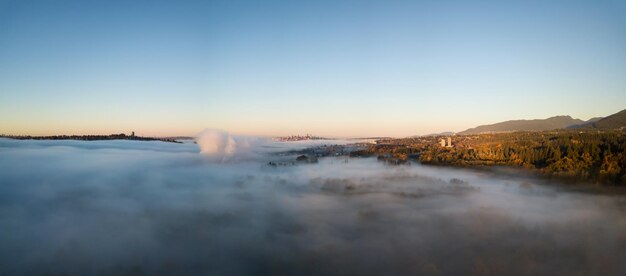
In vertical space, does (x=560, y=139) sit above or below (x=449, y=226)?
above

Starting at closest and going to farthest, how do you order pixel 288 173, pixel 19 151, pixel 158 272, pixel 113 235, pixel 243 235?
1. pixel 158 272
2. pixel 113 235
3. pixel 243 235
4. pixel 19 151
5. pixel 288 173

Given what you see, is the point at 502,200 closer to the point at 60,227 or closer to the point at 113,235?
the point at 113,235

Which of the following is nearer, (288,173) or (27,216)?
(27,216)

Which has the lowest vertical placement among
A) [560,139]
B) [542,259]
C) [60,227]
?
[542,259]

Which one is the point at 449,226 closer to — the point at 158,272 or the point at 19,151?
the point at 158,272

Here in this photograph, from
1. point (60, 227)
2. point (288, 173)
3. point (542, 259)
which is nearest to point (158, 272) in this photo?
point (60, 227)

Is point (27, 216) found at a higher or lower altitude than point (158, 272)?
higher

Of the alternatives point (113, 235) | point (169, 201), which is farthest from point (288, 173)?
point (113, 235)

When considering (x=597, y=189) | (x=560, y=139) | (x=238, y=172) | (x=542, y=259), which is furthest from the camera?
(x=238, y=172)

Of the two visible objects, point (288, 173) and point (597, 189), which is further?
point (288, 173)
